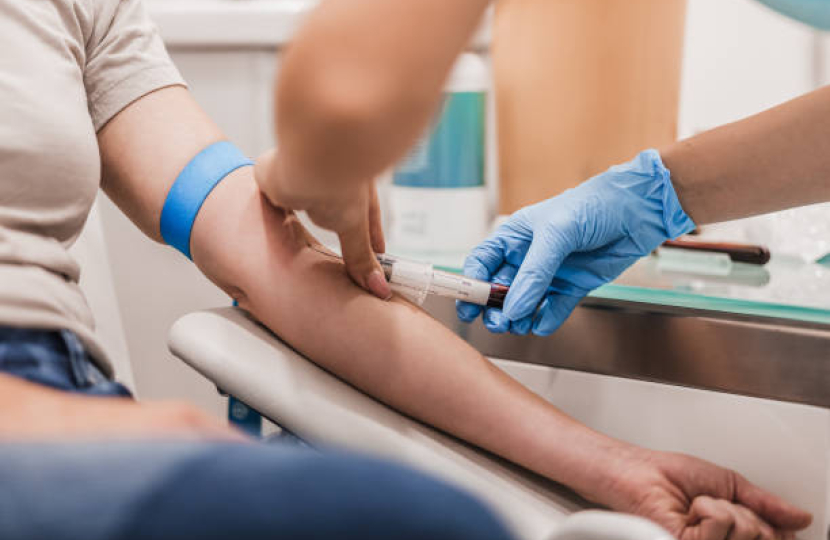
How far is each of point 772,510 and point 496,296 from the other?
1.24ft

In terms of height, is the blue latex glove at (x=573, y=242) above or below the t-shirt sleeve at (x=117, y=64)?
below

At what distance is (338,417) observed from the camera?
2.58 ft

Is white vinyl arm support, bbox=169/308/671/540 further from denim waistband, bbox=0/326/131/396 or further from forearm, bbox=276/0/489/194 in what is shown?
forearm, bbox=276/0/489/194

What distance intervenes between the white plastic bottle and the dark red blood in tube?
1.05ft

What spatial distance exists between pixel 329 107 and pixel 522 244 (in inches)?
22.7

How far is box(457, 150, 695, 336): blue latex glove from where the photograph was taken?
0.97 m

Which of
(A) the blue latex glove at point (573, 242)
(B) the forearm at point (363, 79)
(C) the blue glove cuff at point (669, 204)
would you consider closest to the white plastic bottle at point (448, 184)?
(A) the blue latex glove at point (573, 242)

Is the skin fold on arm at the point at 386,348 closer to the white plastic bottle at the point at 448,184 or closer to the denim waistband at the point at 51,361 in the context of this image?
the denim waistband at the point at 51,361

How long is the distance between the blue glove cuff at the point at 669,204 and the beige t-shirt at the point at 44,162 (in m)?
0.67

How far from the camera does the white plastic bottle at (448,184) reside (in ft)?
4.29

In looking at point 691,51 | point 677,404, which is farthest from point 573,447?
point 691,51

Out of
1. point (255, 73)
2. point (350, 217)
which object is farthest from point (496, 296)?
point (255, 73)

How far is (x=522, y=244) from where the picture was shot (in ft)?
3.47

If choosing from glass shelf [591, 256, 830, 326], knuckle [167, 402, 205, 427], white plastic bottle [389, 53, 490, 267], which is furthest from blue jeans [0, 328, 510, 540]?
white plastic bottle [389, 53, 490, 267]
